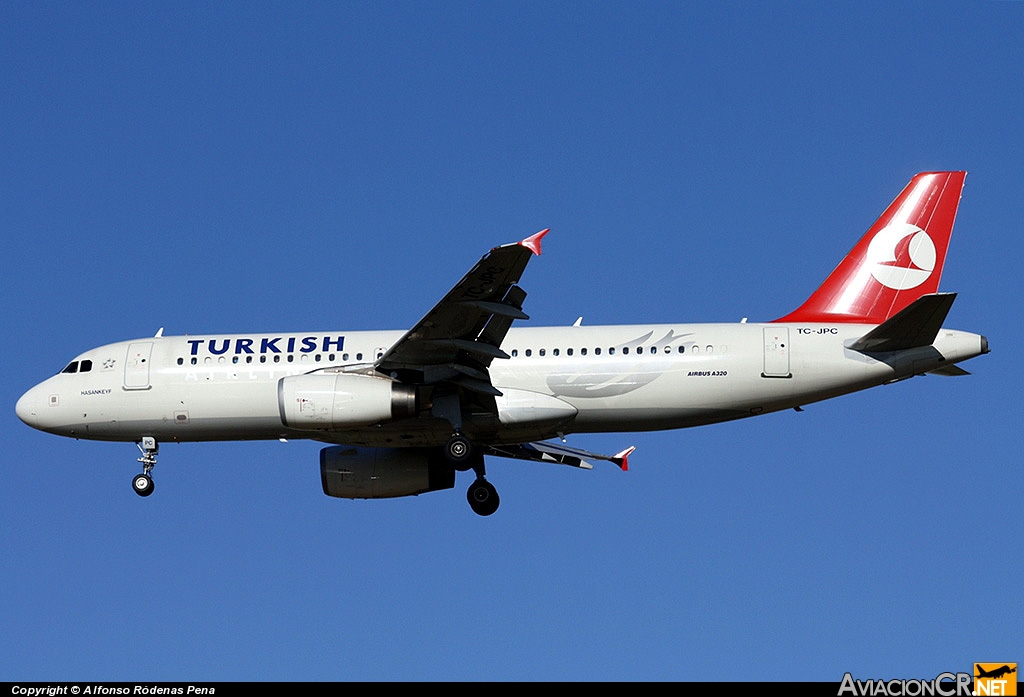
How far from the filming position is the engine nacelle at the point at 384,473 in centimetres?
3462

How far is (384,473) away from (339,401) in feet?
15.1

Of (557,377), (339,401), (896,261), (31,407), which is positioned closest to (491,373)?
(557,377)

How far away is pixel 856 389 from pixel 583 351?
5.80 m

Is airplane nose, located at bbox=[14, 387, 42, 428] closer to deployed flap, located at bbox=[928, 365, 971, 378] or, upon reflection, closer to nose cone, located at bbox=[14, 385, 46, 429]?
nose cone, located at bbox=[14, 385, 46, 429]

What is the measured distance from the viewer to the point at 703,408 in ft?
104

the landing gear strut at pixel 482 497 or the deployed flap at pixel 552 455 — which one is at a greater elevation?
the deployed flap at pixel 552 455

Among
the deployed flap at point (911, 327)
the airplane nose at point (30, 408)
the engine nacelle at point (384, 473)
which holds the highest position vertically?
the airplane nose at point (30, 408)

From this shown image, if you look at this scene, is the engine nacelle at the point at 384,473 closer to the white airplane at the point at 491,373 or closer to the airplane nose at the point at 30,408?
the white airplane at the point at 491,373

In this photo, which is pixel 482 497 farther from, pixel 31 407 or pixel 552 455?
pixel 31 407

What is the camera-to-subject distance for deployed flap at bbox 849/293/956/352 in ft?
95.8

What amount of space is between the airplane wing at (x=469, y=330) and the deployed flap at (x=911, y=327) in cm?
742

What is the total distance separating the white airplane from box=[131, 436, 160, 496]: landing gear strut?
2 cm

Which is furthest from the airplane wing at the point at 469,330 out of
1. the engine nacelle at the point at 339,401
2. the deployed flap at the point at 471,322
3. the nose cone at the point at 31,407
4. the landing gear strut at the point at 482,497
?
the nose cone at the point at 31,407

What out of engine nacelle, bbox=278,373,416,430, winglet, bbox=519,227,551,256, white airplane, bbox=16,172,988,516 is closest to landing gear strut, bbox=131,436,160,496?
white airplane, bbox=16,172,988,516
